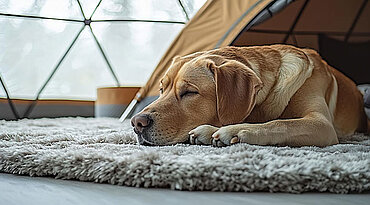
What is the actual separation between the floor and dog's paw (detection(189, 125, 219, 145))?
0.50 meters

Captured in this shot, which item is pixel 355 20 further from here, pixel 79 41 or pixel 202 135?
pixel 202 135

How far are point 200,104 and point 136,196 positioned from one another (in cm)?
74

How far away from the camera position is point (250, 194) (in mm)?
855

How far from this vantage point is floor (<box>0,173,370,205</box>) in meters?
0.79

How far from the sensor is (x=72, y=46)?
4.58 meters

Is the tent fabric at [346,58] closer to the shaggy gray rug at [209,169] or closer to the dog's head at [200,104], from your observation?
the dog's head at [200,104]

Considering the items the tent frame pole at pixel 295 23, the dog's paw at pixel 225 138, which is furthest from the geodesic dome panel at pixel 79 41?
the dog's paw at pixel 225 138

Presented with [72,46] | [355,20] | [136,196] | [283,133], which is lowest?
[136,196]

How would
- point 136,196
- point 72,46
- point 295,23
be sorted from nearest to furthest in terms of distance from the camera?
1. point 136,196
2. point 295,23
3. point 72,46

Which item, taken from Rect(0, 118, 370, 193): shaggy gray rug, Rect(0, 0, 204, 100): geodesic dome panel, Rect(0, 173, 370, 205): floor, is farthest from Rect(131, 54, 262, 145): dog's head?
Rect(0, 0, 204, 100): geodesic dome panel

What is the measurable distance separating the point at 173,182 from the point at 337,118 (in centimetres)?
136

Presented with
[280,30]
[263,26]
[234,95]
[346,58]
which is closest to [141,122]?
[234,95]

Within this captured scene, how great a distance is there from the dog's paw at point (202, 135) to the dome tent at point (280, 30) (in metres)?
1.02

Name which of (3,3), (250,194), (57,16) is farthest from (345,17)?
(250,194)
